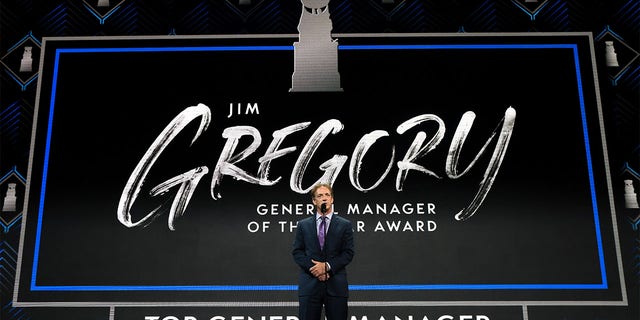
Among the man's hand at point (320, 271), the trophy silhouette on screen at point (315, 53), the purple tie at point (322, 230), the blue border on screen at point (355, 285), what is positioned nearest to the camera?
the man's hand at point (320, 271)

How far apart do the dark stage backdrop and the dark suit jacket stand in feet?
5.80

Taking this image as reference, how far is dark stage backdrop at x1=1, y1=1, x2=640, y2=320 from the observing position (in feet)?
19.8

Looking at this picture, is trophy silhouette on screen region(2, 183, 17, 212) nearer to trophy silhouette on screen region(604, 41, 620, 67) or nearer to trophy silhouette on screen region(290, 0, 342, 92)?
trophy silhouette on screen region(290, 0, 342, 92)

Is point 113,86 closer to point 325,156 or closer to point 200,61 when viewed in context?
point 200,61

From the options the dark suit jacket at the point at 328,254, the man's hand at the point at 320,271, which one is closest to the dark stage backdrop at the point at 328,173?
the dark suit jacket at the point at 328,254

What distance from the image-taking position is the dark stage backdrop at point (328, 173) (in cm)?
604

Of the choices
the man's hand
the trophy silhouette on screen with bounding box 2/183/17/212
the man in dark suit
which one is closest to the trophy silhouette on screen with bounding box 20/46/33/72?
the trophy silhouette on screen with bounding box 2/183/17/212

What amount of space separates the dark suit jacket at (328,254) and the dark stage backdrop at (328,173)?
1.77 m

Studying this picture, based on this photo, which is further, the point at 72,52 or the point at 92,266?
the point at 72,52

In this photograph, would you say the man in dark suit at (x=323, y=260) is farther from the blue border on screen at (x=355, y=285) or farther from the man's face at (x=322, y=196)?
the blue border on screen at (x=355, y=285)

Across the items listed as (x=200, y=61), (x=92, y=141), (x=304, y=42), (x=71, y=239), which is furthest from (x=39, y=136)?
(x=304, y=42)

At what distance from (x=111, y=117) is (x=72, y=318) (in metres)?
1.84

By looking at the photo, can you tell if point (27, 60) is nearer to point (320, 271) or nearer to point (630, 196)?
point (320, 271)

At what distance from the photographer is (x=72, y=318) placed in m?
5.99
